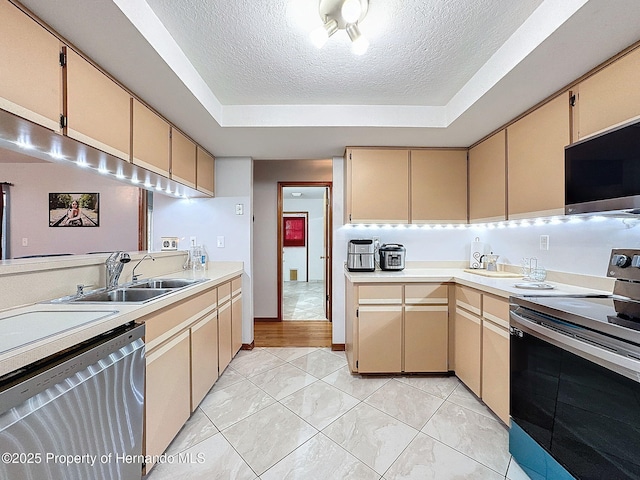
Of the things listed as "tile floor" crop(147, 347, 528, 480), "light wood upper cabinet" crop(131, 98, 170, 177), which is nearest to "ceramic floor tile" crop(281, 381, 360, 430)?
"tile floor" crop(147, 347, 528, 480)

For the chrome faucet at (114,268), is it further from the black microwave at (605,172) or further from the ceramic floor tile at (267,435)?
the black microwave at (605,172)

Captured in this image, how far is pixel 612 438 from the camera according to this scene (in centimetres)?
102

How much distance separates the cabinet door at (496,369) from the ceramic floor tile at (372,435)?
0.56m

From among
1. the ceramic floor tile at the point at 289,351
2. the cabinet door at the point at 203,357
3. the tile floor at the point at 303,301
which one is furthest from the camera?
the tile floor at the point at 303,301

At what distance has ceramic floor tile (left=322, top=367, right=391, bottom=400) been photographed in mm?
2205

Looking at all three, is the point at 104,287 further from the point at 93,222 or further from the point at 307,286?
the point at 307,286

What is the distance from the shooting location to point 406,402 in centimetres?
207

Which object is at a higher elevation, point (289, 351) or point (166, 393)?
point (166, 393)

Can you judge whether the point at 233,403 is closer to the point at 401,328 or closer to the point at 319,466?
the point at 319,466

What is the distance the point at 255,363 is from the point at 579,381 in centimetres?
240

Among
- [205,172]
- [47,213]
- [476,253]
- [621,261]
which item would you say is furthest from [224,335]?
[47,213]

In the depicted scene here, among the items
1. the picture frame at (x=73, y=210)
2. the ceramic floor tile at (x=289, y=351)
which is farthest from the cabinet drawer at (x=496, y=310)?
the picture frame at (x=73, y=210)

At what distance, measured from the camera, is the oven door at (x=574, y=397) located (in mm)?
969

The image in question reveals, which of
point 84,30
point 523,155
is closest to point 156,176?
point 84,30
